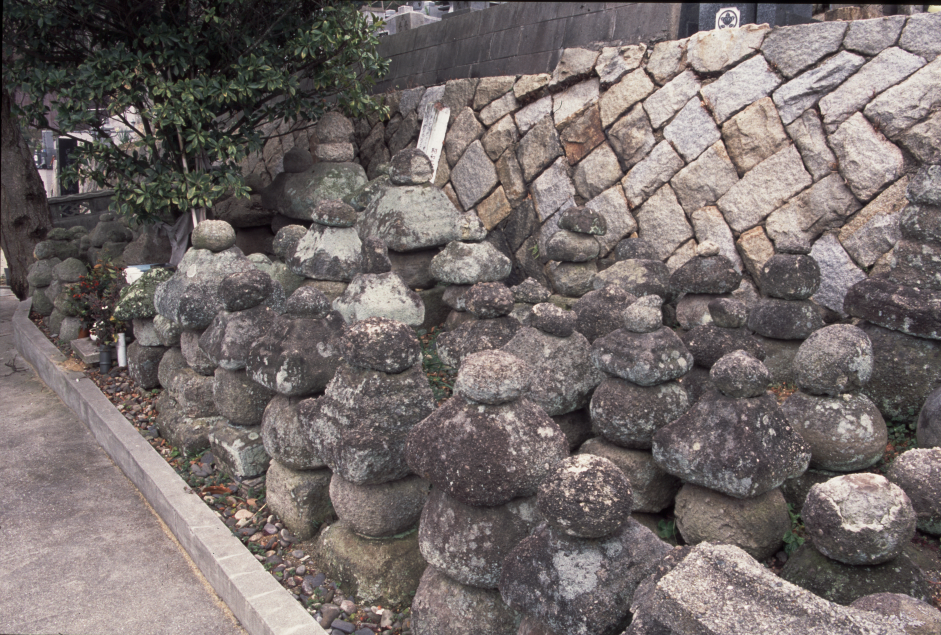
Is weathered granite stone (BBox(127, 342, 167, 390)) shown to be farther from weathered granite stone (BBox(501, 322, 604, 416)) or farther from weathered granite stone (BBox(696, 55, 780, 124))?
weathered granite stone (BBox(696, 55, 780, 124))

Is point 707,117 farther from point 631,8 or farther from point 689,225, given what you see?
point 631,8

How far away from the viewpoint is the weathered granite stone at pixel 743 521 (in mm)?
3158

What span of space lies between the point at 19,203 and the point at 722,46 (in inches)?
385

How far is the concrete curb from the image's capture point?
3.17 meters

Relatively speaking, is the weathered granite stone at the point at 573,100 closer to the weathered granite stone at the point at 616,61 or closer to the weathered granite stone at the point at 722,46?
the weathered granite stone at the point at 616,61

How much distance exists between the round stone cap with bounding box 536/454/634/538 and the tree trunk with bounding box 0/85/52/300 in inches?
417

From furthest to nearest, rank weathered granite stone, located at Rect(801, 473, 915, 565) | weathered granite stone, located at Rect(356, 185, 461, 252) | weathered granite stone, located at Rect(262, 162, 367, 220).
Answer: weathered granite stone, located at Rect(262, 162, 367, 220) → weathered granite stone, located at Rect(356, 185, 461, 252) → weathered granite stone, located at Rect(801, 473, 915, 565)

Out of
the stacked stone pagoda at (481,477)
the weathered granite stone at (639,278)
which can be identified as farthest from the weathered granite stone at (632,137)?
the stacked stone pagoda at (481,477)

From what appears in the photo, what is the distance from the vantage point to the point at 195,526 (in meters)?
3.92

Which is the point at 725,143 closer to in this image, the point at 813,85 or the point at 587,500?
the point at 813,85

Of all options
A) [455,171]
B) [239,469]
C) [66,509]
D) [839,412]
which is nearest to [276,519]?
[239,469]

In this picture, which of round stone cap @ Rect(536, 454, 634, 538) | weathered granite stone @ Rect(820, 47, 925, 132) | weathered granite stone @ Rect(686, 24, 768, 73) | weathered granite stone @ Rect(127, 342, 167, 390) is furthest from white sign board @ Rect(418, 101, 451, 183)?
round stone cap @ Rect(536, 454, 634, 538)

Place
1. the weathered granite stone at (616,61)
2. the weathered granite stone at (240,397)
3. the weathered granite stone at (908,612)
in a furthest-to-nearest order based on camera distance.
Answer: the weathered granite stone at (616,61)
the weathered granite stone at (240,397)
the weathered granite stone at (908,612)

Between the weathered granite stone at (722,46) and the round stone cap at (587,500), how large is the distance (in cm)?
517
